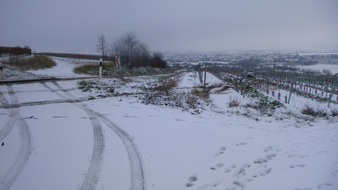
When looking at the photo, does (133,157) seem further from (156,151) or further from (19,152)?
(19,152)

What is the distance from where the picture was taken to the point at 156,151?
6.46 m

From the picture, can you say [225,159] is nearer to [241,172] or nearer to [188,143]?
[241,172]

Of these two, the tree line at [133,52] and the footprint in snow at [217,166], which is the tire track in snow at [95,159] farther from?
the tree line at [133,52]

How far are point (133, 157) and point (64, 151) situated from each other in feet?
5.57

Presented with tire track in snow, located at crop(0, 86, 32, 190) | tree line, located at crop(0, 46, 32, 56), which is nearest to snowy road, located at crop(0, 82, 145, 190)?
tire track in snow, located at crop(0, 86, 32, 190)

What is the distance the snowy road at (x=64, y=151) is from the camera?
4.79 meters

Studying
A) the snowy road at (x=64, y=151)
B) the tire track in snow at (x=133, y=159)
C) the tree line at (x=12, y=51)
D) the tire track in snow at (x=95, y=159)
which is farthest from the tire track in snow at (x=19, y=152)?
the tree line at (x=12, y=51)

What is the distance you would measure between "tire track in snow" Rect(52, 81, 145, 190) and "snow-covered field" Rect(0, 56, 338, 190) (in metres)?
→ 0.02

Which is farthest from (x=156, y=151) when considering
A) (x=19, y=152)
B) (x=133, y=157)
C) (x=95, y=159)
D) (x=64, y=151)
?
(x=19, y=152)

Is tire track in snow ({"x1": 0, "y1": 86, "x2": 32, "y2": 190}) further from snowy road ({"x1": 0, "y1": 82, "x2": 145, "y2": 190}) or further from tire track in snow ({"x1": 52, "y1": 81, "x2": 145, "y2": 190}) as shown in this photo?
tire track in snow ({"x1": 52, "y1": 81, "x2": 145, "y2": 190})

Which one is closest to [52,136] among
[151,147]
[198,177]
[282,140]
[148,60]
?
[151,147]


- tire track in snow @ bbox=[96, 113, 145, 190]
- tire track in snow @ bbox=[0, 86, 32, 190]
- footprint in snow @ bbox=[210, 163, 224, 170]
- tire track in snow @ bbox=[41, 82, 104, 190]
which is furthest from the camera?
footprint in snow @ bbox=[210, 163, 224, 170]

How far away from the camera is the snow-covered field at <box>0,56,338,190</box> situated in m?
4.80

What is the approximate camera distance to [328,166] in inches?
199
